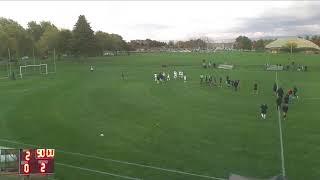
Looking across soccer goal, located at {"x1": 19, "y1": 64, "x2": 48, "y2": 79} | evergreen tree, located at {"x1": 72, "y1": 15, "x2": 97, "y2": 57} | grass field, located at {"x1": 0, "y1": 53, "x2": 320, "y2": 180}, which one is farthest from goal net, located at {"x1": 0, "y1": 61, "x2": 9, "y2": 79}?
grass field, located at {"x1": 0, "y1": 53, "x2": 320, "y2": 180}

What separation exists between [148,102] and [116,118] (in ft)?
26.8

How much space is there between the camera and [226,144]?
27391mm

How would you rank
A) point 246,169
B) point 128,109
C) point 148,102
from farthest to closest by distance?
point 148,102 < point 128,109 < point 246,169

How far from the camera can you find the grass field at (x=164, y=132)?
23438mm

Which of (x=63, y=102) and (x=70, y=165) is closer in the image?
(x=70, y=165)

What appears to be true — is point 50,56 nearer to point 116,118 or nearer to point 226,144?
point 116,118

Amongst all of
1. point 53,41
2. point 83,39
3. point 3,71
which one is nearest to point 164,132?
point 3,71

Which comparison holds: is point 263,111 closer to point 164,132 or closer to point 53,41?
point 164,132

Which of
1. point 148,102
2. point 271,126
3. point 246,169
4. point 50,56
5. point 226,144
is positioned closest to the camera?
point 246,169

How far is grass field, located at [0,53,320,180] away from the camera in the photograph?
23.4 m

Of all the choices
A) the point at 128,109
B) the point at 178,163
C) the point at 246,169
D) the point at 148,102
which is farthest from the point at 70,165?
the point at 148,102
